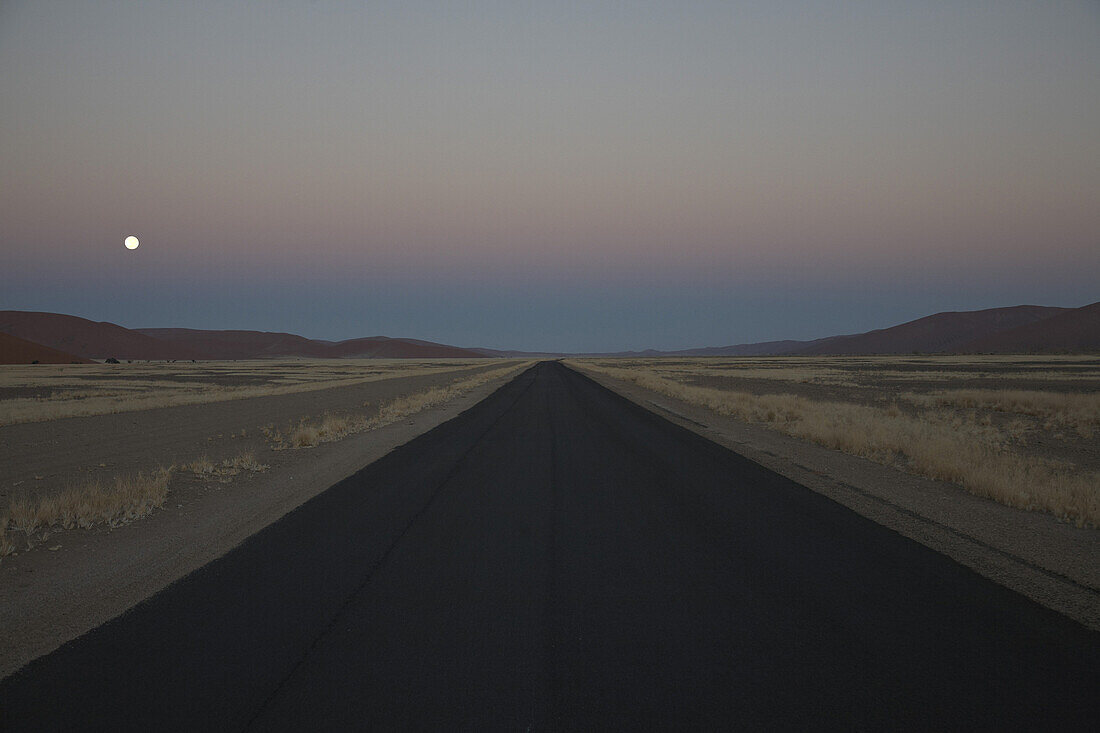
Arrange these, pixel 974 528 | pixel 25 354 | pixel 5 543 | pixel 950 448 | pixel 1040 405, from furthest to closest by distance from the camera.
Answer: pixel 25 354 < pixel 1040 405 < pixel 950 448 < pixel 974 528 < pixel 5 543

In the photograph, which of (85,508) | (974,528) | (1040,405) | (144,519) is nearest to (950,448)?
(974,528)

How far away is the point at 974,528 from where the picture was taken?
7.31 m

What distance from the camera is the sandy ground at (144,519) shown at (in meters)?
5.04

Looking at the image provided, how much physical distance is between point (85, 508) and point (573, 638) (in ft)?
25.2

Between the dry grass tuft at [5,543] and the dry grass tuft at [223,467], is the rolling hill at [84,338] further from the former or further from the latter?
the dry grass tuft at [5,543]

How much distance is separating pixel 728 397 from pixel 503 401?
11.6 metres

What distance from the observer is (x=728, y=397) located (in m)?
30.4

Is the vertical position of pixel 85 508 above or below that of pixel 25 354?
below

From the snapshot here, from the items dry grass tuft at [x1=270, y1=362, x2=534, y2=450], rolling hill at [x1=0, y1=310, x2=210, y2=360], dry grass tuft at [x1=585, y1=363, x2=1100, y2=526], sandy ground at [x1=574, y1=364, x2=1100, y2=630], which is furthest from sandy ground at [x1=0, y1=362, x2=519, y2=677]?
rolling hill at [x1=0, y1=310, x2=210, y2=360]

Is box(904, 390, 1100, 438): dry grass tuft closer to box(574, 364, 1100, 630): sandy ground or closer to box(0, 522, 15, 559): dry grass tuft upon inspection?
box(574, 364, 1100, 630): sandy ground

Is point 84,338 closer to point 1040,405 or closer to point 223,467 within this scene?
point 223,467

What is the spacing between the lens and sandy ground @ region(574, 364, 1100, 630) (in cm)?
530

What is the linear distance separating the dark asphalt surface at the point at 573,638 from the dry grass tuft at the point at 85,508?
2899 mm

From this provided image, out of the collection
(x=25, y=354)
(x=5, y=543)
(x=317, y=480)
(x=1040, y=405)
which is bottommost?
(x=1040, y=405)
